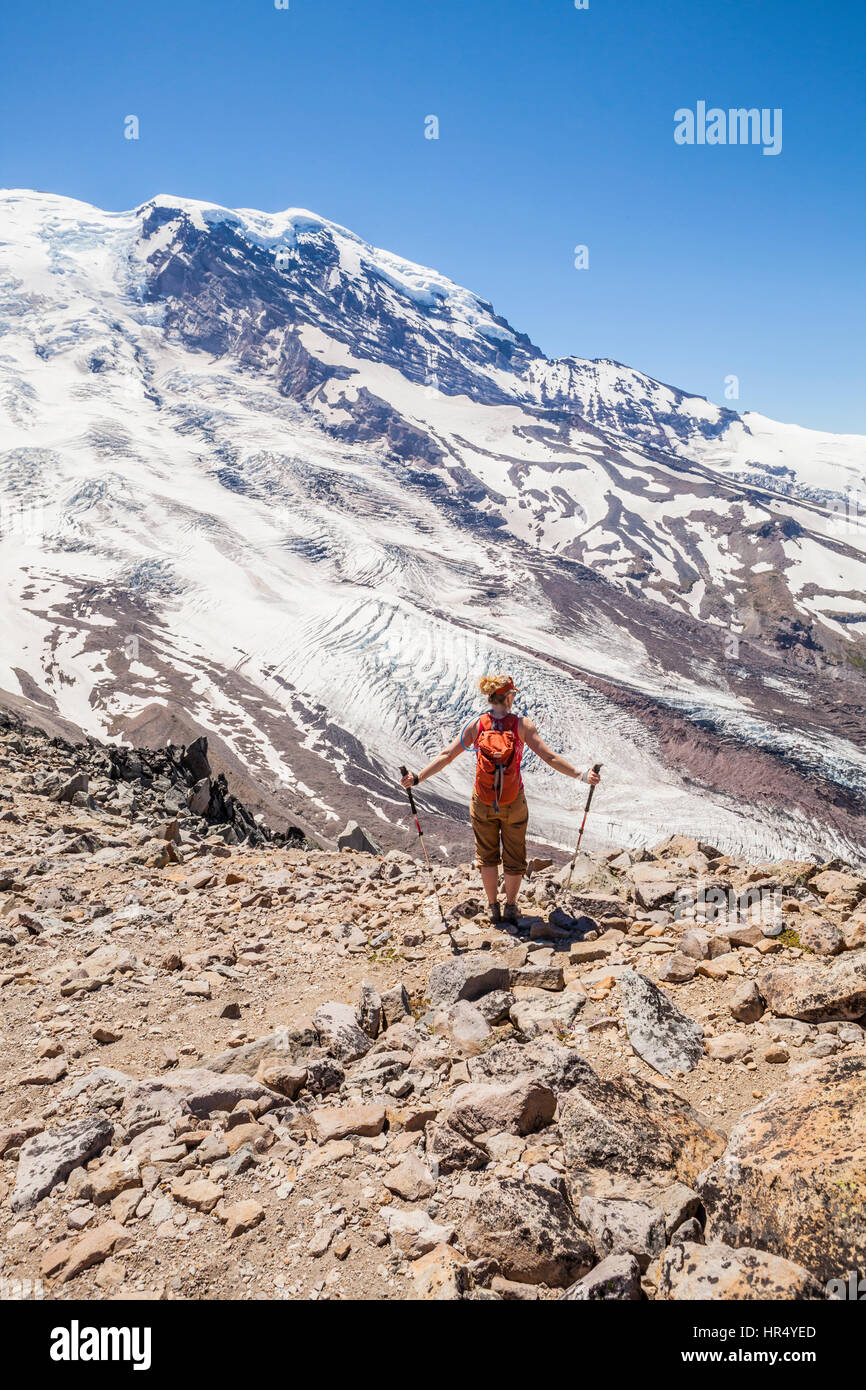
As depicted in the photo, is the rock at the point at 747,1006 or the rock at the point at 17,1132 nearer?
the rock at the point at 17,1132

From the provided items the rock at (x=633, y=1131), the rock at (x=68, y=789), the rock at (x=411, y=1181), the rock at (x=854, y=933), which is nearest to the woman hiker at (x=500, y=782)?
the rock at (x=854, y=933)

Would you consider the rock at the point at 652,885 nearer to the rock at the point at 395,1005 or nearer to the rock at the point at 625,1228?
the rock at the point at 395,1005

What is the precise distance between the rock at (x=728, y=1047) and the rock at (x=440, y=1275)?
2328mm

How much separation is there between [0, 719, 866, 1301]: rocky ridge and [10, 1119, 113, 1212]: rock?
2cm

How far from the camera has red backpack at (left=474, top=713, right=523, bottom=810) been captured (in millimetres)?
7656

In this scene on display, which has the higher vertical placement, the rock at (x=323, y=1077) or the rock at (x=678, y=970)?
the rock at (x=678, y=970)

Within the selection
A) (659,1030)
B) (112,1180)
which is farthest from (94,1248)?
(659,1030)

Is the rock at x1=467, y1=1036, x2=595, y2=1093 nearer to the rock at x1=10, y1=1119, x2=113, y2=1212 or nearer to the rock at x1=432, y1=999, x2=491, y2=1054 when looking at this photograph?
the rock at x1=432, y1=999, x2=491, y2=1054

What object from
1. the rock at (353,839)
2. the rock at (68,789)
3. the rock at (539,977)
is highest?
the rock at (68,789)

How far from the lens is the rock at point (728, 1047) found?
4.92 metres

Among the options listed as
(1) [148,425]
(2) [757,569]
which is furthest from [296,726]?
(2) [757,569]

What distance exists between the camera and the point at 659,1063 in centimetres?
490
